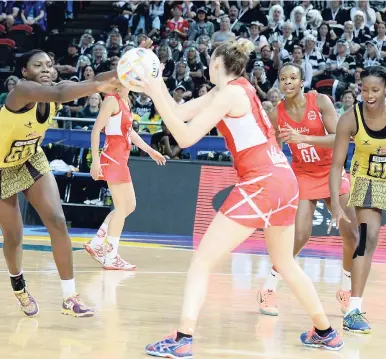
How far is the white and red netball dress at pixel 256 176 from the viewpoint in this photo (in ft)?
17.4

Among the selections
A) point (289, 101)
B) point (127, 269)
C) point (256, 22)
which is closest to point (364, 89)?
point (289, 101)

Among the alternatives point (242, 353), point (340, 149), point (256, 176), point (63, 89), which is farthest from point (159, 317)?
point (63, 89)

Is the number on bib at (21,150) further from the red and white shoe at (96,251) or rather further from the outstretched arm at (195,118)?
the red and white shoe at (96,251)

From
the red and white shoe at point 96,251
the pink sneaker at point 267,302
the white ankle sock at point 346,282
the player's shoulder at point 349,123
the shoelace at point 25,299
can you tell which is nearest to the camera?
the player's shoulder at point 349,123

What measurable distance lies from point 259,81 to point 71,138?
3.61m

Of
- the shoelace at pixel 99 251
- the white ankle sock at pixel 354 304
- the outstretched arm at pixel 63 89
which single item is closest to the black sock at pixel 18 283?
the outstretched arm at pixel 63 89

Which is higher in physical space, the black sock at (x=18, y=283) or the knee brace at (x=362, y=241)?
the knee brace at (x=362, y=241)

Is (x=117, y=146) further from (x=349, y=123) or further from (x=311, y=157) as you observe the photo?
(x=349, y=123)

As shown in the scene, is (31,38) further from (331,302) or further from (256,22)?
(331,302)

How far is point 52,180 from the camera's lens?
643 cm

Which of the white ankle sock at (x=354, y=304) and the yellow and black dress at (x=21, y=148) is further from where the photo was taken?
the white ankle sock at (x=354, y=304)

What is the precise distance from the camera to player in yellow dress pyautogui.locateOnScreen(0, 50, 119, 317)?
20.0 feet

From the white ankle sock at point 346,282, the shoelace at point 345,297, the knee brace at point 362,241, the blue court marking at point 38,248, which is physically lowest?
the blue court marking at point 38,248

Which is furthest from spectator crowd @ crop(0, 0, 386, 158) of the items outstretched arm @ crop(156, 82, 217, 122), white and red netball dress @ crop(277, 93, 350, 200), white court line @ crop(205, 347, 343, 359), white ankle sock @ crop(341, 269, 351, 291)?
white court line @ crop(205, 347, 343, 359)
